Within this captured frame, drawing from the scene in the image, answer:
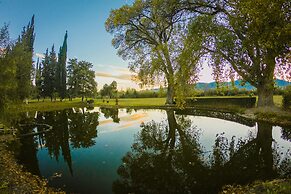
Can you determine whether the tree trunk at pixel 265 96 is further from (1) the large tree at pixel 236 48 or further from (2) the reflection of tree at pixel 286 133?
(2) the reflection of tree at pixel 286 133

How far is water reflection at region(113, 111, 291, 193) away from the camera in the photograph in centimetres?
598

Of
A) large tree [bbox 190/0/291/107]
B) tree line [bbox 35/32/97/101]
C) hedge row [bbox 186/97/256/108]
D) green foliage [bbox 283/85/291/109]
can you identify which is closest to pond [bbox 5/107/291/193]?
large tree [bbox 190/0/291/107]

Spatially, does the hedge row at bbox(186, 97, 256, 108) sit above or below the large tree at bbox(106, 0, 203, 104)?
below

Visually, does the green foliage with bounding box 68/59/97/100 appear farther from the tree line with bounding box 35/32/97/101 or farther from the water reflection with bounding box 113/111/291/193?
the water reflection with bounding box 113/111/291/193

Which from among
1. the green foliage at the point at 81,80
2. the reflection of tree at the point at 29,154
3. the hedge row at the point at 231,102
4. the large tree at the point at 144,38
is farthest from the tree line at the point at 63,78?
the reflection of tree at the point at 29,154

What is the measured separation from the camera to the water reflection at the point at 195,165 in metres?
5.98

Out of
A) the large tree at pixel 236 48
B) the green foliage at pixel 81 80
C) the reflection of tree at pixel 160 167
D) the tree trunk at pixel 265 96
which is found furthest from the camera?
the green foliage at pixel 81 80

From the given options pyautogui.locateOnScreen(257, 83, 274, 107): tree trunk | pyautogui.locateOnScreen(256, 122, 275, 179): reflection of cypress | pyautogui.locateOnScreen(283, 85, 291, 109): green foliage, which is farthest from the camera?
pyautogui.locateOnScreen(257, 83, 274, 107): tree trunk

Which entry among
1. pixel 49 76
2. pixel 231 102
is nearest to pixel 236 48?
pixel 231 102

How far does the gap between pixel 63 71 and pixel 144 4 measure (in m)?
34.2

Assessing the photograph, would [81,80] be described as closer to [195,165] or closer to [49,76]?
[49,76]

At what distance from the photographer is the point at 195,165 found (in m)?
7.45

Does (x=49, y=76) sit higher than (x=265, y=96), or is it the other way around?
(x=49, y=76)

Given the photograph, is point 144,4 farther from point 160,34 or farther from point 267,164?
point 267,164
